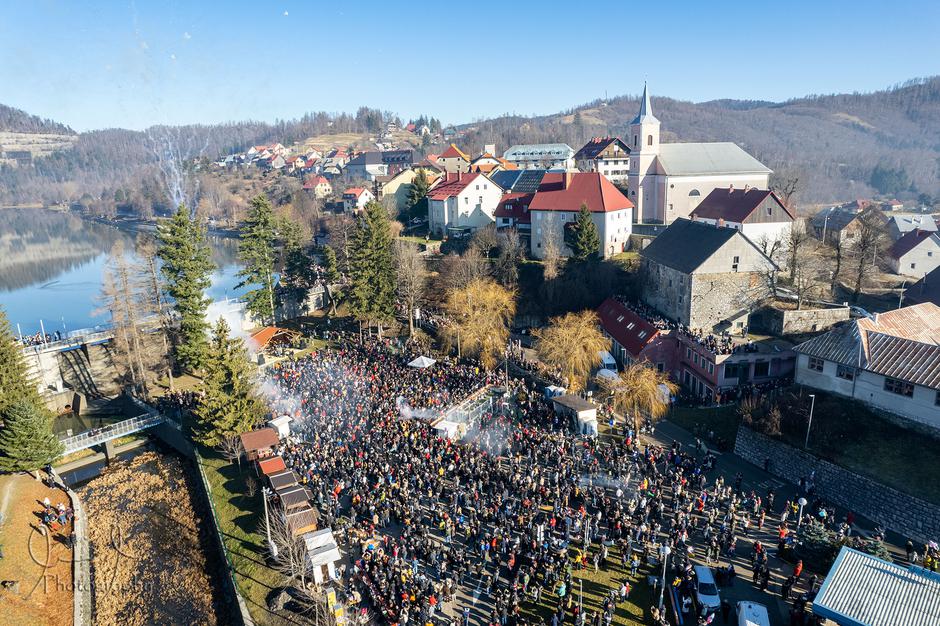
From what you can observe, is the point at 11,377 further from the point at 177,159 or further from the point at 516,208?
the point at 177,159

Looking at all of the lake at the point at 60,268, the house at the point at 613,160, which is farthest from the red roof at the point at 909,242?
the lake at the point at 60,268

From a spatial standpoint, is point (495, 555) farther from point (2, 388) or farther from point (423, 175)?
point (423, 175)

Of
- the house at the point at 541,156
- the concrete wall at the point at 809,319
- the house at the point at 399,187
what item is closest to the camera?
the concrete wall at the point at 809,319

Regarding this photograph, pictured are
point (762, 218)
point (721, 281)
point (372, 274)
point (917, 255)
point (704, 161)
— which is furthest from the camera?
point (704, 161)

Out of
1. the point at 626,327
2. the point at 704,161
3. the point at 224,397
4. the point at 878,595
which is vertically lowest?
the point at 878,595

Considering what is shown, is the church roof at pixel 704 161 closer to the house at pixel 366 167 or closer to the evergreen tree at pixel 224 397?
the evergreen tree at pixel 224 397

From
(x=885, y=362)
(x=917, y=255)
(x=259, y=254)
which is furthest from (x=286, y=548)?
(x=917, y=255)

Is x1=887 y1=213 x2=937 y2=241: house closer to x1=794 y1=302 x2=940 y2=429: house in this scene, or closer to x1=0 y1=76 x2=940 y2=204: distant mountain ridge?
x1=794 y1=302 x2=940 y2=429: house
